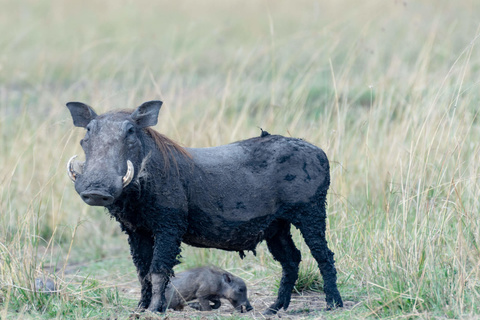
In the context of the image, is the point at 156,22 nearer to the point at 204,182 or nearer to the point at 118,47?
the point at 118,47

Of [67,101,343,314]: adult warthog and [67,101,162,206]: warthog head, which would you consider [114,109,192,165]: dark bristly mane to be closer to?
[67,101,343,314]: adult warthog

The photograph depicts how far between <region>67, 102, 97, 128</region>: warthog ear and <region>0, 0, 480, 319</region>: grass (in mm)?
515

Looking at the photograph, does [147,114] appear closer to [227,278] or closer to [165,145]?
[165,145]

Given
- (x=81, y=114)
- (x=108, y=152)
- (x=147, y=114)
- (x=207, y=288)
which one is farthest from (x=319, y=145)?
(x=108, y=152)

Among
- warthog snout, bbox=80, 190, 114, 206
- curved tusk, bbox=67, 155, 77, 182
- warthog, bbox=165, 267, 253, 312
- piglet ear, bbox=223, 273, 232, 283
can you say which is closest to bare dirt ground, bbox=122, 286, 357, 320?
warthog, bbox=165, 267, 253, 312

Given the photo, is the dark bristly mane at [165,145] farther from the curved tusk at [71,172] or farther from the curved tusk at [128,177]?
the curved tusk at [71,172]

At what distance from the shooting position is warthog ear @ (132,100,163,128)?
4597 mm

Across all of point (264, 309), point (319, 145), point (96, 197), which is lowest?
point (264, 309)

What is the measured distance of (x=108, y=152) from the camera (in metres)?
4.30

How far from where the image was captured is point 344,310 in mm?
4867

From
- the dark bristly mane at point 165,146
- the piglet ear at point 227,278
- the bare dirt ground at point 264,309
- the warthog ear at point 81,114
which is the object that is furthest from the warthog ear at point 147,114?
the piglet ear at point 227,278

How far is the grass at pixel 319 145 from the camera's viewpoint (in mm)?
4762

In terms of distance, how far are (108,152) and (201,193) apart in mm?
751

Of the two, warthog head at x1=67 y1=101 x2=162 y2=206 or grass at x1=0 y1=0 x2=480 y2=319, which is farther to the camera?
grass at x1=0 y1=0 x2=480 y2=319
